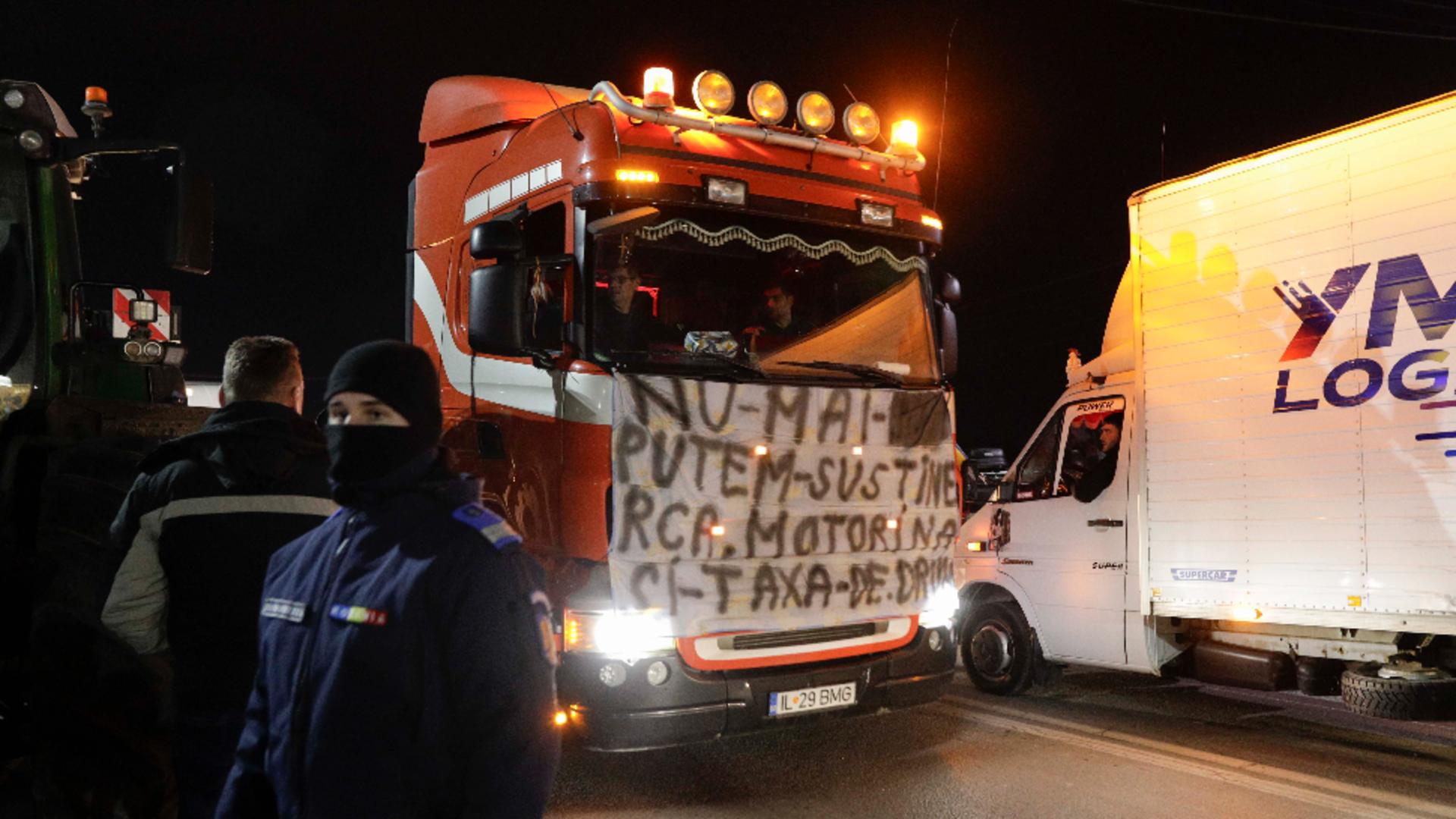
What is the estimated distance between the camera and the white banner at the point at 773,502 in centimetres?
500

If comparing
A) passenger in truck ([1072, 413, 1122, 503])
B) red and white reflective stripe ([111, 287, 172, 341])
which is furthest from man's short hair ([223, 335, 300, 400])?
passenger in truck ([1072, 413, 1122, 503])

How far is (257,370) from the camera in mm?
3309

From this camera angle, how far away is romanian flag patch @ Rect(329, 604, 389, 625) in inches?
77.4

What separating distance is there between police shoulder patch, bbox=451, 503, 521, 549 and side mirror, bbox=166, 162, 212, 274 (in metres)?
3.53

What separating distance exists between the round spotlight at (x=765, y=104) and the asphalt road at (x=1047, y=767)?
10.5 ft

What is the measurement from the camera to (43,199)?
502cm

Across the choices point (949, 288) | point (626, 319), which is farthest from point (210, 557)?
point (949, 288)

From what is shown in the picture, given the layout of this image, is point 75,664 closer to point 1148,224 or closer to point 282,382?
point 282,382

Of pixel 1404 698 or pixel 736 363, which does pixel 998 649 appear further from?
pixel 736 363

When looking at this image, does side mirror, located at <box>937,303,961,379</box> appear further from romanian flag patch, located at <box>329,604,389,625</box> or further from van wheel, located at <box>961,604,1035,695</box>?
romanian flag patch, located at <box>329,604,389,625</box>

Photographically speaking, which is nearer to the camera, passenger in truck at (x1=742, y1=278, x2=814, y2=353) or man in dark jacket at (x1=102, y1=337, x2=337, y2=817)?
man in dark jacket at (x1=102, y1=337, x2=337, y2=817)

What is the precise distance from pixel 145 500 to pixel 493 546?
173 cm

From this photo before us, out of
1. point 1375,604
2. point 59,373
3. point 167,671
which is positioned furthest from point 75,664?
point 1375,604

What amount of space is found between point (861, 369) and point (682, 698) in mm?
1969
